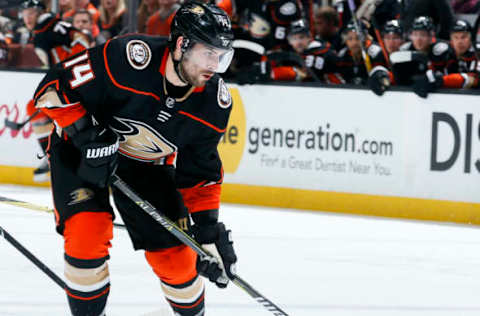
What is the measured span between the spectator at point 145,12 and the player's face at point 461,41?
2.24 m

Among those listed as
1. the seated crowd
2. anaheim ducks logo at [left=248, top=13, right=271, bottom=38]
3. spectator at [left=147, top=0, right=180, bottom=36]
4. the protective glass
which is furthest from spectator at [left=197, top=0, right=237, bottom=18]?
the protective glass

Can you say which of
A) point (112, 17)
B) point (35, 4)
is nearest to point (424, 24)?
point (112, 17)

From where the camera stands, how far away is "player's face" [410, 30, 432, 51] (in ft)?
20.6

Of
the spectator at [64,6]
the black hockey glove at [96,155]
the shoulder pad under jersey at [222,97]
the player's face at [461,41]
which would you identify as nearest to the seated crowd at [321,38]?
the player's face at [461,41]

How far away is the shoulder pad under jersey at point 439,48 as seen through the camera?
20.6 feet

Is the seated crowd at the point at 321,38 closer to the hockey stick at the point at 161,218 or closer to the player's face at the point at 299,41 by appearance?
the player's face at the point at 299,41

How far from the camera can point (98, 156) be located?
2.64 m

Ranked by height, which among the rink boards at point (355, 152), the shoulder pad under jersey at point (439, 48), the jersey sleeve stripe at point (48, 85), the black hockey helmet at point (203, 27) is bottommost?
the rink boards at point (355, 152)

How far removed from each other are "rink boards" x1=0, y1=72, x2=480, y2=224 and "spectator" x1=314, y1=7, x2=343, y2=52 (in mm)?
578

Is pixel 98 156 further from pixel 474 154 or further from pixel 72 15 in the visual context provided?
pixel 72 15

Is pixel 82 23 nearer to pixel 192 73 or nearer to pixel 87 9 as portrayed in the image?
pixel 87 9

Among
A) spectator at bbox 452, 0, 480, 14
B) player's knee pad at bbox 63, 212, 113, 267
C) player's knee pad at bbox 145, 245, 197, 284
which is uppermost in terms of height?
player's knee pad at bbox 63, 212, 113, 267

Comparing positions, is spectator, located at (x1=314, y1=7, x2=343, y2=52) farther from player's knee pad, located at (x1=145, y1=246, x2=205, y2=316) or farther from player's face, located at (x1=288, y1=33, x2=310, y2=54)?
player's knee pad, located at (x1=145, y1=246, x2=205, y2=316)

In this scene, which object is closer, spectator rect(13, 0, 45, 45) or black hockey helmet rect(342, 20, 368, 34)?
black hockey helmet rect(342, 20, 368, 34)
